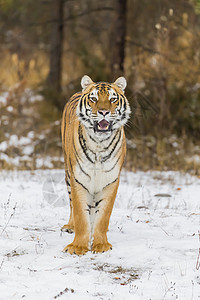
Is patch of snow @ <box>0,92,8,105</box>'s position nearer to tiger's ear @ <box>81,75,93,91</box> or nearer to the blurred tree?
the blurred tree

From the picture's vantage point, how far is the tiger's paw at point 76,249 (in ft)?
13.8

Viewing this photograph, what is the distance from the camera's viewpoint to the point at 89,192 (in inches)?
170

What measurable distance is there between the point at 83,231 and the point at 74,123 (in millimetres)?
1064

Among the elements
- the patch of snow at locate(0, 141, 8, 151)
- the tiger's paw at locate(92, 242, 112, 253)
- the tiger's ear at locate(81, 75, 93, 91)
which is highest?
the tiger's ear at locate(81, 75, 93, 91)

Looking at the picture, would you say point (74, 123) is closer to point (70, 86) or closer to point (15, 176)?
point (15, 176)

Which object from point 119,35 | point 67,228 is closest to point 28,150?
point 119,35

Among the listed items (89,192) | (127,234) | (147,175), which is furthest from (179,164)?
(89,192)

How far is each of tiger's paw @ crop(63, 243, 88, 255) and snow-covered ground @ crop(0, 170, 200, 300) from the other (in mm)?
52

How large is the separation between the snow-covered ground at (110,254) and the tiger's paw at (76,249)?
52 mm

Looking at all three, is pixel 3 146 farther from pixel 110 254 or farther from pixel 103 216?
pixel 110 254

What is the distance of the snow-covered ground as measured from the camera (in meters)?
3.37

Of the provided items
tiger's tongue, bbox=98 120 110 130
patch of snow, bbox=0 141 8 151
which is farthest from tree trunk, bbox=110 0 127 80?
tiger's tongue, bbox=98 120 110 130

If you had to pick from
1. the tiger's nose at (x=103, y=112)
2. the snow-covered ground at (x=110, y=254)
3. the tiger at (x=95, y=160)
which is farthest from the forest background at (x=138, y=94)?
the tiger's nose at (x=103, y=112)

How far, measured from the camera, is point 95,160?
428 centimetres
